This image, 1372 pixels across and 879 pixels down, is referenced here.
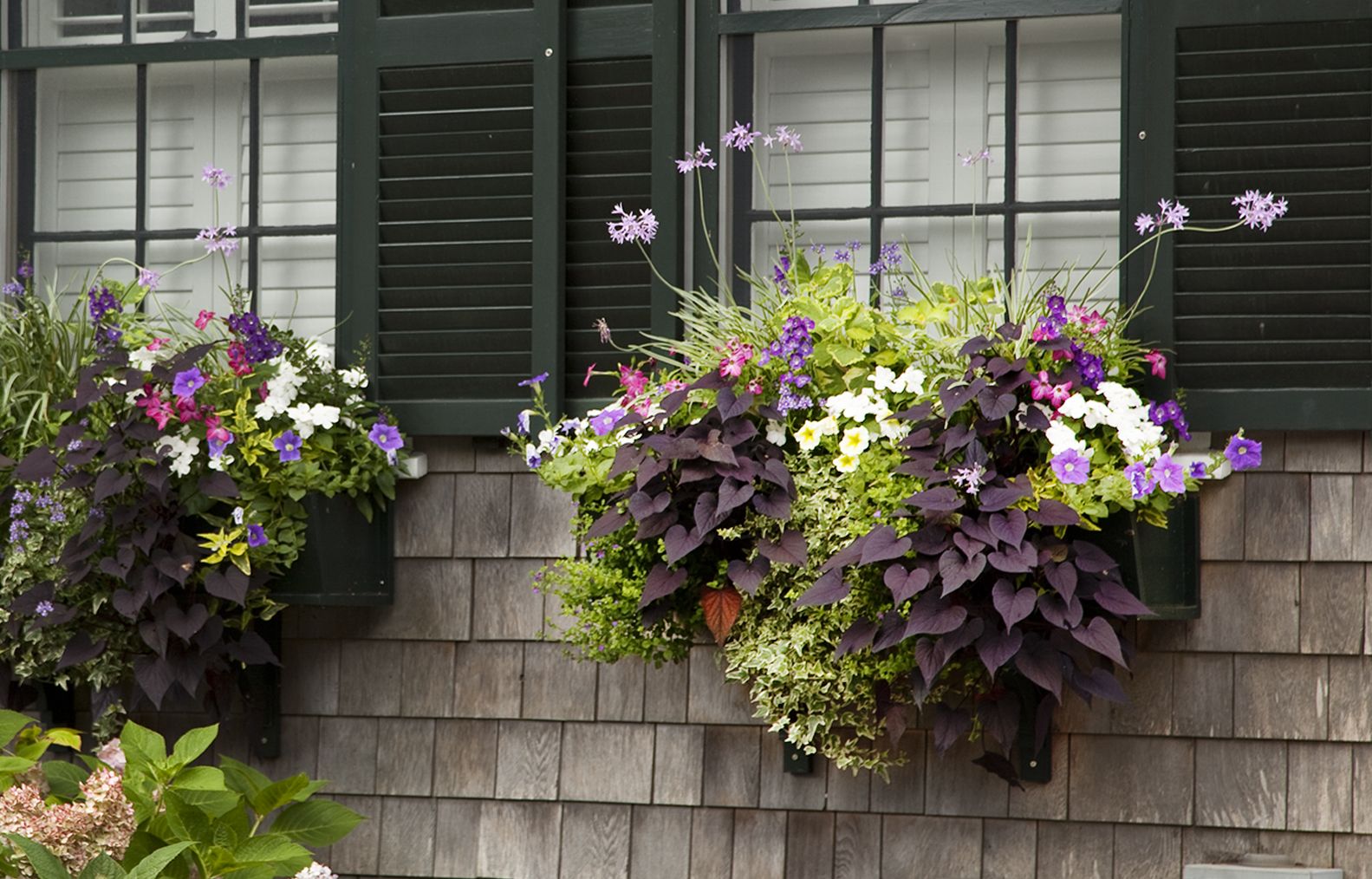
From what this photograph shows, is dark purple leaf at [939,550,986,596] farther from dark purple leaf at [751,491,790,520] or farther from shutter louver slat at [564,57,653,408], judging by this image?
shutter louver slat at [564,57,653,408]

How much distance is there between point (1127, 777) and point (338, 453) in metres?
1.67

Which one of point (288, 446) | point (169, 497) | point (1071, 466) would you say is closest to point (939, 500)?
point (1071, 466)

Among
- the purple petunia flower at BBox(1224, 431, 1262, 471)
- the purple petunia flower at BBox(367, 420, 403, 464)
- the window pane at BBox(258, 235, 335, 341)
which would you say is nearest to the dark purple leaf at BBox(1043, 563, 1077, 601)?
the purple petunia flower at BBox(1224, 431, 1262, 471)

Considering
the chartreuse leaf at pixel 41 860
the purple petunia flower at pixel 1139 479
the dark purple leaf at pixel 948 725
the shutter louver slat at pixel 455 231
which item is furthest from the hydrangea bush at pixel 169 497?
the purple petunia flower at pixel 1139 479

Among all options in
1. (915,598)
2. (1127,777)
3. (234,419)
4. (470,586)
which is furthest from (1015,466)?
(234,419)

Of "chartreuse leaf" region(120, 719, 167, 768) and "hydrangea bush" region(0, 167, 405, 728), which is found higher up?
"hydrangea bush" region(0, 167, 405, 728)

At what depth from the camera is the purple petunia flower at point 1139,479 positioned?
2.60 m

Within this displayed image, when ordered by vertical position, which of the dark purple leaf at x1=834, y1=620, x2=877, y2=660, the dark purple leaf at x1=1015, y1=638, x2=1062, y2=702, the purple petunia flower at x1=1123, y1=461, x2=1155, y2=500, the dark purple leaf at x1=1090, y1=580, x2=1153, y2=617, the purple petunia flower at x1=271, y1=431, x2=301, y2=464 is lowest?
the dark purple leaf at x1=1015, y1=638, x2=1062, y2=702

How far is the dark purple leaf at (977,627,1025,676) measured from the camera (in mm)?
2561

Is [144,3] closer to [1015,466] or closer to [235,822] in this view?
[235,822]

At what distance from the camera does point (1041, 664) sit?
2.62 metres

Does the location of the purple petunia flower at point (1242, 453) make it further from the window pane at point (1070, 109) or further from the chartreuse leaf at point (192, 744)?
the chartreuse leaf at point (192, 744)

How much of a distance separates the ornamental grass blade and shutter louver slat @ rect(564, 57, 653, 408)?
1.88 feet

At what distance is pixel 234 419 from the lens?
300 cm
